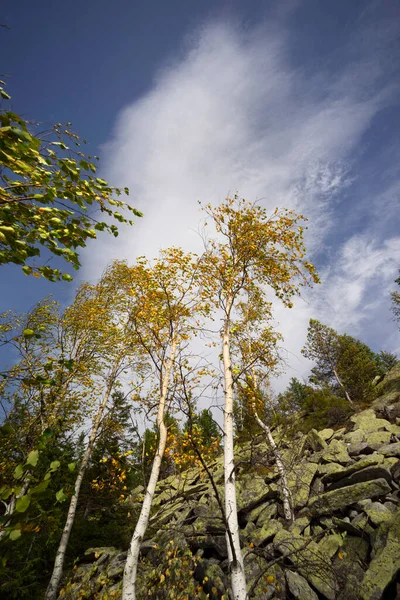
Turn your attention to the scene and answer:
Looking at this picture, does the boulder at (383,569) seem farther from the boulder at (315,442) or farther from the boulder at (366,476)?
the boulder at (315,442)

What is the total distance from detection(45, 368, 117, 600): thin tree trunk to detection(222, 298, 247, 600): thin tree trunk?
23.0ft

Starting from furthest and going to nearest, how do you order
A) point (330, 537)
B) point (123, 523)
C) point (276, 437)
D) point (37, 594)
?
point (276, 437)
point (123, 523)
point (37, 594)
point (330, 537)

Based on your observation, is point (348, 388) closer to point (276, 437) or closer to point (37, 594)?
point (276, 437)

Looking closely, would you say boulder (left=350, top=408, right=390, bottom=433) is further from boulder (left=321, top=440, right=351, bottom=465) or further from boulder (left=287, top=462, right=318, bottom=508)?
boulder (left=287, top=462, right=318, bottom=508)

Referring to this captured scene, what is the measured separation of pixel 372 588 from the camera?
5082 millimetres

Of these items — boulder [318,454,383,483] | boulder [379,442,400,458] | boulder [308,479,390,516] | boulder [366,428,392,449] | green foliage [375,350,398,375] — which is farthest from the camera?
green foliage [375,350,398,375]

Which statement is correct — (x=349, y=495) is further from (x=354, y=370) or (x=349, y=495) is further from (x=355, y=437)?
(x=354, y=370)

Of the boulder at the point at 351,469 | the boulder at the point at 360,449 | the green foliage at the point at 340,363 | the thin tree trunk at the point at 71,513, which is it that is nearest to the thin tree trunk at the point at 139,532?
the thin tree trunk at the point at 71,513

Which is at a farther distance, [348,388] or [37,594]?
[348,388]

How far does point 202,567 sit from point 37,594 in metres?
7.52

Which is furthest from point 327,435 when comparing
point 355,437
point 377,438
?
point 377,438

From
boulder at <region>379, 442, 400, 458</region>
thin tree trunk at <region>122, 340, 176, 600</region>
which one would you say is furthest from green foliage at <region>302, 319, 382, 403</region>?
thin tree trunk at <region>122, 340, 176, 600</region>

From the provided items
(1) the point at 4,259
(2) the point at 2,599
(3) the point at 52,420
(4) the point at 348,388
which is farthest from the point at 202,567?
(4) the point at 348,388

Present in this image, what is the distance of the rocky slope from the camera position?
5512 mm
